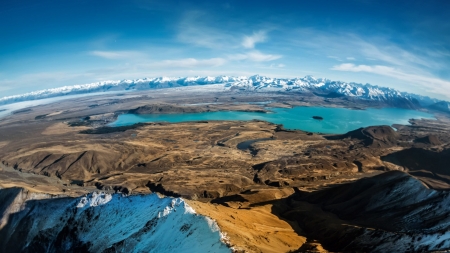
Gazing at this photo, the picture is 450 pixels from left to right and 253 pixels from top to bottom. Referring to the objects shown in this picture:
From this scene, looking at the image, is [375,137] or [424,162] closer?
[424,162]

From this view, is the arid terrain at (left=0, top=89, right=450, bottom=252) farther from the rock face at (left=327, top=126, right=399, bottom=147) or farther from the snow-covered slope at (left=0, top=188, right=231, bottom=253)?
the snow-covered slope at (left=0, top=188, right=231, bottom=253)

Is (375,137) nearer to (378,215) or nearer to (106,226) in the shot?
(378,215)

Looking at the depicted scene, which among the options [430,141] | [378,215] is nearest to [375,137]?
[430,141]

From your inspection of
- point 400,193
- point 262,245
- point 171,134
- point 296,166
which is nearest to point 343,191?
point 400,193

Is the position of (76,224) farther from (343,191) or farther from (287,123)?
(287,123)


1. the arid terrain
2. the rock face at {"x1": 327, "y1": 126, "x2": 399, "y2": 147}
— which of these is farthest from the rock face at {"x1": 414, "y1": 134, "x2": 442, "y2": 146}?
the rock face at {"x1": 327, "y1": 126, "x2": 399, "y2": 147}

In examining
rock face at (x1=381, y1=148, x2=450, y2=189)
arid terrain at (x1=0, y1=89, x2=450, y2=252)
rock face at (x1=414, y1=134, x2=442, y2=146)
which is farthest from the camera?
rock face at (x1=414, y1=134, x2=442, y2=146)

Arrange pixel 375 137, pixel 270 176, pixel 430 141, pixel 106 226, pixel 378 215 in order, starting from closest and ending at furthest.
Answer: pixel 106 226 < pixel 378 215 < pixel 270 176 < pixel 375 137 < pixel 430 141
